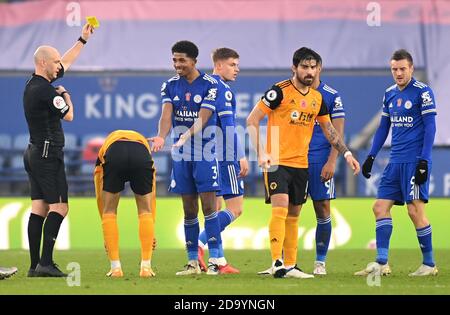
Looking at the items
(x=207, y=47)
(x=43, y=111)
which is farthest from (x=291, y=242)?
(x=207, y=47)

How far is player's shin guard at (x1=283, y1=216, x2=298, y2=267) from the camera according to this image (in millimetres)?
11008

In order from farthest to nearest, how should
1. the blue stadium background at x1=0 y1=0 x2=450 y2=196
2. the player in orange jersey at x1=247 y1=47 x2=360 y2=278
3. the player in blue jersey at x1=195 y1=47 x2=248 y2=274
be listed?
the blue stadium background at x1=0 y1=0 x2=450 y2=196
the player in blue jersey at x1=195 y1=47 x2=248 y2=274
the player in orange jersey at x1=247 y1=47 x2=360 y2=278

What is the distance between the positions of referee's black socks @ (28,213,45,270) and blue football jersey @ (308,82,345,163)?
9.13 ft

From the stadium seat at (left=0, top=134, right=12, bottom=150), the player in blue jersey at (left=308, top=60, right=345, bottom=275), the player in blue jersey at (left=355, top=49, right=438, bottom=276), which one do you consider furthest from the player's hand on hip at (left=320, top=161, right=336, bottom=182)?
the stadium seat at (left=0, top=134, right=12, bottom=150)

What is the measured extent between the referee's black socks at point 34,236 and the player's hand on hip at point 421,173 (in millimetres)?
3682

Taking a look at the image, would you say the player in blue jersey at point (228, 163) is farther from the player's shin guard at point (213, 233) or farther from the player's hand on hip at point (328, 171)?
the player's hand on hip at point (328, 171)

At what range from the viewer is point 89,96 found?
24.8 meters

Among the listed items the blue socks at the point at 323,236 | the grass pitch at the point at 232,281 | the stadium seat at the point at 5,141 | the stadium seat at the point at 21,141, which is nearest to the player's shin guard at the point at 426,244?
the grass pitch at the point at 232,281

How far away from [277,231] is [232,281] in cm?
62

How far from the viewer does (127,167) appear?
10.6 m

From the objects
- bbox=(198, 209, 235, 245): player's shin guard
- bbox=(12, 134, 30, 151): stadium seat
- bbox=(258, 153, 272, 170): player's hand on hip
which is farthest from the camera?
bbox=(12, 134, 30, 151): stadium seat

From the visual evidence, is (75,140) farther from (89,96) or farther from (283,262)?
(283,262)

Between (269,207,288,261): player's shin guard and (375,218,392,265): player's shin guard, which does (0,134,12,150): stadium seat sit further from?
(269,207,288,261): player's shin guard

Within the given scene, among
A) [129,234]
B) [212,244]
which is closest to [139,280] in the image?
[212,244]
